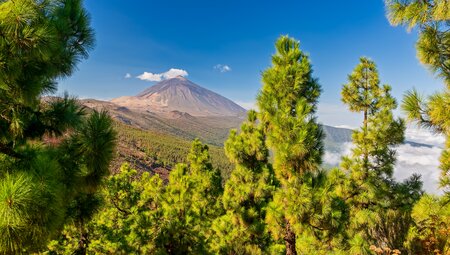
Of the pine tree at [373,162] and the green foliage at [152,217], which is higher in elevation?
the pine tree at [373,162]

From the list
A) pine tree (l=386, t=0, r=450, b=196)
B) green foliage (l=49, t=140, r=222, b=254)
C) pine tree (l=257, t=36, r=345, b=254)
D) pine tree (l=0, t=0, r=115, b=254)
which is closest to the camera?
pine tree (l=0, t=0, r=115, b=254)

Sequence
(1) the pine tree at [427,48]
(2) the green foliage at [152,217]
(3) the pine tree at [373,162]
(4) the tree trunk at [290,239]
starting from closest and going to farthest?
(1) the pine tree at [427,48]
(4) the tree trunk at [290,239]
(2) the green foliage at [152,217]
(3) the pine tree at [373,162]

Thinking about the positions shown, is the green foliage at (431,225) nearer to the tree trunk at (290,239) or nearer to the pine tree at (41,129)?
the tree trunk at (290,239)

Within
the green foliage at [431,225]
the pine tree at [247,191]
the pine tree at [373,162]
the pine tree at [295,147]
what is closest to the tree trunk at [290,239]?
the pine tree at [295,147]

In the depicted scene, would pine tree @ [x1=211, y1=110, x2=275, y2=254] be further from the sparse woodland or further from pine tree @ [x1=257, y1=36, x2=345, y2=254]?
pine tree @ [x1=257, y1=36, x2=345, y2=254]

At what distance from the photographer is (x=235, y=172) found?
39.0ft

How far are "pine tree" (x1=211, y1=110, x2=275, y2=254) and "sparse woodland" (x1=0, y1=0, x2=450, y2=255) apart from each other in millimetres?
61

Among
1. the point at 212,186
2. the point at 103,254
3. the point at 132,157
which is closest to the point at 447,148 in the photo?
the point at 103,254

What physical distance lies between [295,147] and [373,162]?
7.87 metres

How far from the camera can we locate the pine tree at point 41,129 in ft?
9.33

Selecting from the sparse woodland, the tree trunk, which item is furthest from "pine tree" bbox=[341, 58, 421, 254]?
the tree trunk

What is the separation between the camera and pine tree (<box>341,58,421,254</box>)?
1148cm

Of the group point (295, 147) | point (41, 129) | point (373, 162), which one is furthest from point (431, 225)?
point (41, 129)

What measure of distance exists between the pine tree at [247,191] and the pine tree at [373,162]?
4.14 meters
